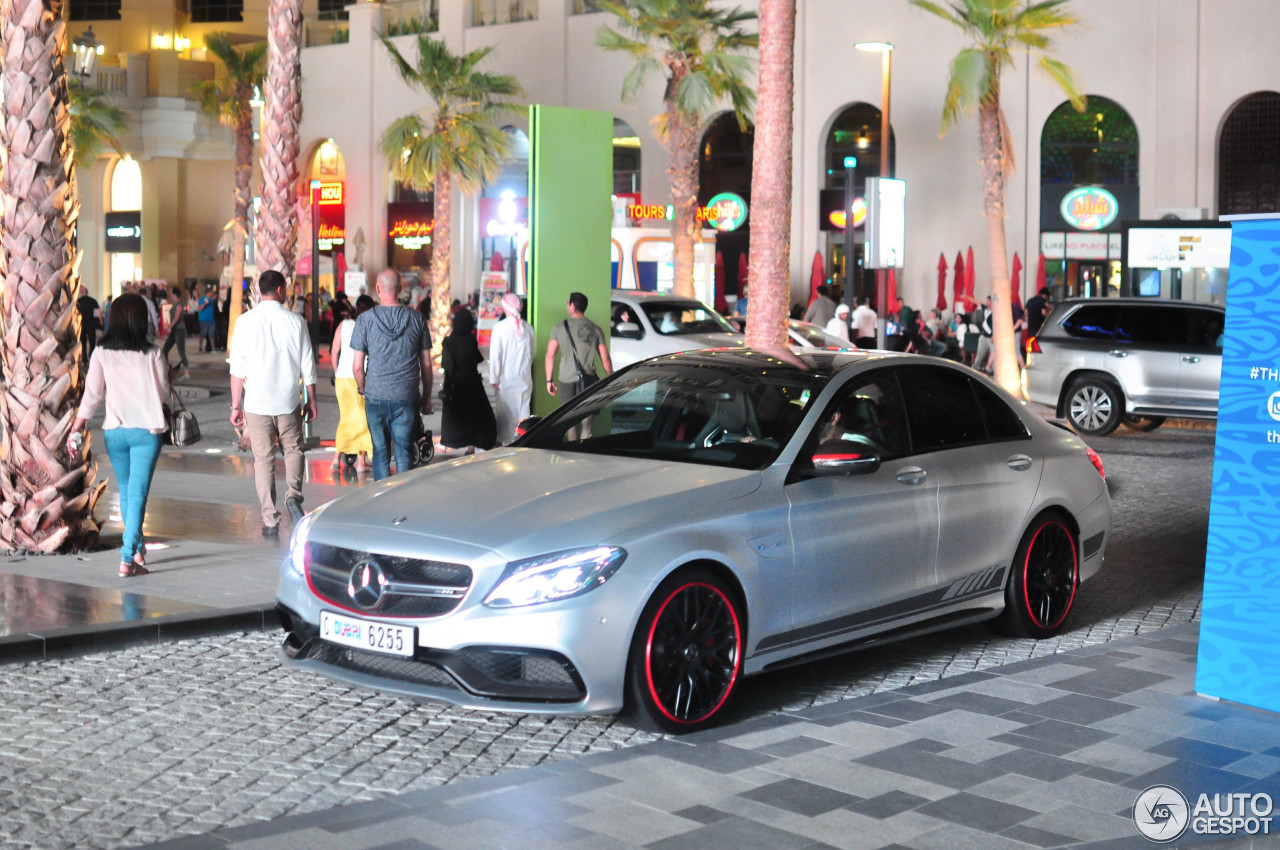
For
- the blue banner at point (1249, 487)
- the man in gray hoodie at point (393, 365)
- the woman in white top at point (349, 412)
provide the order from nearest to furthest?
the blue banner at point (1249, 487), the man in gray hoodie at point (393, 365), the woman in white top at point (349, 412)

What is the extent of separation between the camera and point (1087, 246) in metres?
35.2

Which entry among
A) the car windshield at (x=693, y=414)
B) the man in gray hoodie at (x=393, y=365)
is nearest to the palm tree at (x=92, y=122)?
the man in gray hoodie at (x=393, y=365)

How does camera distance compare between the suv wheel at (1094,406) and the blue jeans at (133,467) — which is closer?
the blue jeans at (133,467)

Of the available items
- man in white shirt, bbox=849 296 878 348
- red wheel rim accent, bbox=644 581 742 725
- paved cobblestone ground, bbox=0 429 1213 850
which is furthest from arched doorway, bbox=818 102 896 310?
red wheel rim accent, bbox=644 581 742 725

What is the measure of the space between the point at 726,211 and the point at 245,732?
1472 inches

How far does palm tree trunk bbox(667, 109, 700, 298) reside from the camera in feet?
103

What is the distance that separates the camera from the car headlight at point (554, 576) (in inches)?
218

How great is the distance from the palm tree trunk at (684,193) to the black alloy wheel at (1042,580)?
Answer: 77.4ft

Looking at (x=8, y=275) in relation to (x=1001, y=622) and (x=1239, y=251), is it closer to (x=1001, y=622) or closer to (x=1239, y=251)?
(x=1001, y=622)

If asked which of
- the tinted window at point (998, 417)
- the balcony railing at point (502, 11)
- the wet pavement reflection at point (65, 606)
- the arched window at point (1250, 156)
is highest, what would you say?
the balcony railing at point (502, 11)

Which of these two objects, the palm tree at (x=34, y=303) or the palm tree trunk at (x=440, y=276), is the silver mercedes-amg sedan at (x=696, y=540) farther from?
the palm tree trunk at (x=440, y=276)

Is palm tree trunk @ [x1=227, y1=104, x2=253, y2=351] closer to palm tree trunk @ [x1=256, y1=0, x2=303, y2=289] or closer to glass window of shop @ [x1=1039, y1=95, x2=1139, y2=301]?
palm tree trunk @ [x1=256, y1=0, x2=303, y2=289]

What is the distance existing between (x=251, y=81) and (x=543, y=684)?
4116cm

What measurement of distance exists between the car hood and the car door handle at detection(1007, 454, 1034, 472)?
6.31ft
